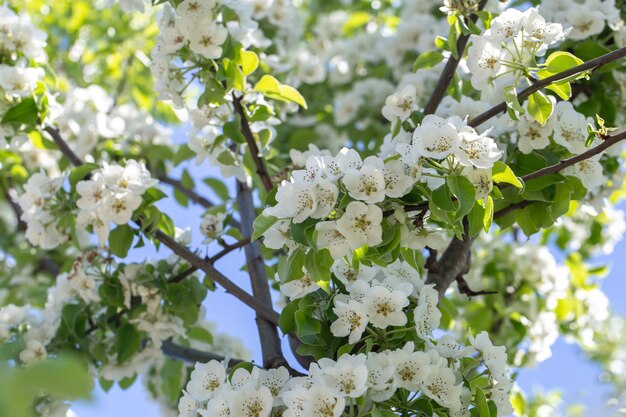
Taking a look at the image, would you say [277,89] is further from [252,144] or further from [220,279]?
[220,279]

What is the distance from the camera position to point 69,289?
2111 mm

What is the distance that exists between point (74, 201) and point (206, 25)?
1.68 feet

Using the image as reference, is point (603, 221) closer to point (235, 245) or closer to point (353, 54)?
point (353, 54)

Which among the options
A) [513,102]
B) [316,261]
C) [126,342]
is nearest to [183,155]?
[126,342]

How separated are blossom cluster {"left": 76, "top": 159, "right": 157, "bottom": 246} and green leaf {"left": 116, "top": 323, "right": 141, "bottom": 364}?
0.90 ft

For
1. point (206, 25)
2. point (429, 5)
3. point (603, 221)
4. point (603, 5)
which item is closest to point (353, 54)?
point (429, 5)

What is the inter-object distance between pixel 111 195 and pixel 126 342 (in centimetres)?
42

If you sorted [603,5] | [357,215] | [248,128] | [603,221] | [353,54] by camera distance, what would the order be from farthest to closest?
[353,54] < [603,221] < [603,5] < [248,128] < [357,215]

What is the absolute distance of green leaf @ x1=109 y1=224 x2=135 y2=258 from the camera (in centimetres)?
193

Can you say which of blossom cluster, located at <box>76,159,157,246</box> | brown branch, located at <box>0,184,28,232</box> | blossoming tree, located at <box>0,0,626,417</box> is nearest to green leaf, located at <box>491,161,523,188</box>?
blossoming tree, located at <box>0,0,626,417</box>

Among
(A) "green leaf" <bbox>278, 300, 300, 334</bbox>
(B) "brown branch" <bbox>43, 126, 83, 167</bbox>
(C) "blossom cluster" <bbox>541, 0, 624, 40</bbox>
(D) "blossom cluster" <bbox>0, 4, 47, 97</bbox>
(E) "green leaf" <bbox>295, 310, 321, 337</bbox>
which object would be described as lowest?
(E) "green leaf" <bbox>295, 310, 321, 337</bbox>

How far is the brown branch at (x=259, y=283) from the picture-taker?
1.71 metres

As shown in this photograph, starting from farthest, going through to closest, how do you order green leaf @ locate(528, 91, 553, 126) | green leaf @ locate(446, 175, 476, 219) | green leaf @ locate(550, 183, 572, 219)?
green leaf @ locate(550, 183, 572, 219) → green leaf @ locate(528, 91, 553, 126) → green leaf @ locate(446, 175, 476, 219)

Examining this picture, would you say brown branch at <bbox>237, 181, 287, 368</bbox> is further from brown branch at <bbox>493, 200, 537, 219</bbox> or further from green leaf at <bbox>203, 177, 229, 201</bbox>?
brown branch at <bbox>493, 200, 537, 219</bbox>
